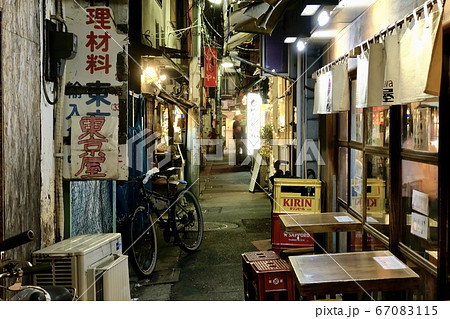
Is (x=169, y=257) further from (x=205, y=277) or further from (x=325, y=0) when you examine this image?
(x=325, y=0)

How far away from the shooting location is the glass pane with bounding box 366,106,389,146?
7.10 meters

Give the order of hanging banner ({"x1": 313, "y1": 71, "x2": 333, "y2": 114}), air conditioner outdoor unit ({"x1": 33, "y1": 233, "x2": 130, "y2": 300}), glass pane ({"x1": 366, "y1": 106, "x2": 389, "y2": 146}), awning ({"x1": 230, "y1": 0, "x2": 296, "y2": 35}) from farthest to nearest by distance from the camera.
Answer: awning ({"x1": 230, "y1": 0, "x2": 296, "y2": 35}) < hanging banner ({"x1": 313, "y1": 71, "x2": 333, "y2": 114}) < glass pane ({"x1": 366, "y1": 106, "x2": 389, "y2": 146}) < air conditioner outdoor unit ({"x1": 33, "y1": 233, "x2": 130, "y2": 300})

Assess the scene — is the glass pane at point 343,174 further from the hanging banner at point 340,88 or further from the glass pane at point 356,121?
the hanging banner at point 340,88

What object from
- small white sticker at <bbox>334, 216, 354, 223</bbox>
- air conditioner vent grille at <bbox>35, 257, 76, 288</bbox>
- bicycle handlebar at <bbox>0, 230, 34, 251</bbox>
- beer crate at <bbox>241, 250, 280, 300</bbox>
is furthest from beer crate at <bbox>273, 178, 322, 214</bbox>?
bicycle handlebar at <bbox>0, 230, 34, 251</bbox>

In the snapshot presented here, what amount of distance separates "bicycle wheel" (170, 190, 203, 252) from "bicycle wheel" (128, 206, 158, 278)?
1024mm

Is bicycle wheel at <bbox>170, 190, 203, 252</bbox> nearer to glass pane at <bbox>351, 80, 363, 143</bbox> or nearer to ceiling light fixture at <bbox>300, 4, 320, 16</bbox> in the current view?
glass pane at <bbox>351, 80, 363, 143</bbox>

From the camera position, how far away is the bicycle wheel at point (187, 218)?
11.6 m

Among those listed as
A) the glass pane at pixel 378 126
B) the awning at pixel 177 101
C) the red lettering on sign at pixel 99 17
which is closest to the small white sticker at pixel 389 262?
the glass pane at pixel 378 126

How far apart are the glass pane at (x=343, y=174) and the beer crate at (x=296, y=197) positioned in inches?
22.0

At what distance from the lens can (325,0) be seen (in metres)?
8.13

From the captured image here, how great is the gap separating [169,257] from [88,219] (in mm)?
3613

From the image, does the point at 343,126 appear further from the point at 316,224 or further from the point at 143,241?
the point at 143,241

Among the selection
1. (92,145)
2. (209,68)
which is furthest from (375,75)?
(209,68)

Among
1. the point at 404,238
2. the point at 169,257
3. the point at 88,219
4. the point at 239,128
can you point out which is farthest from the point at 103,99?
the point at 239,128
